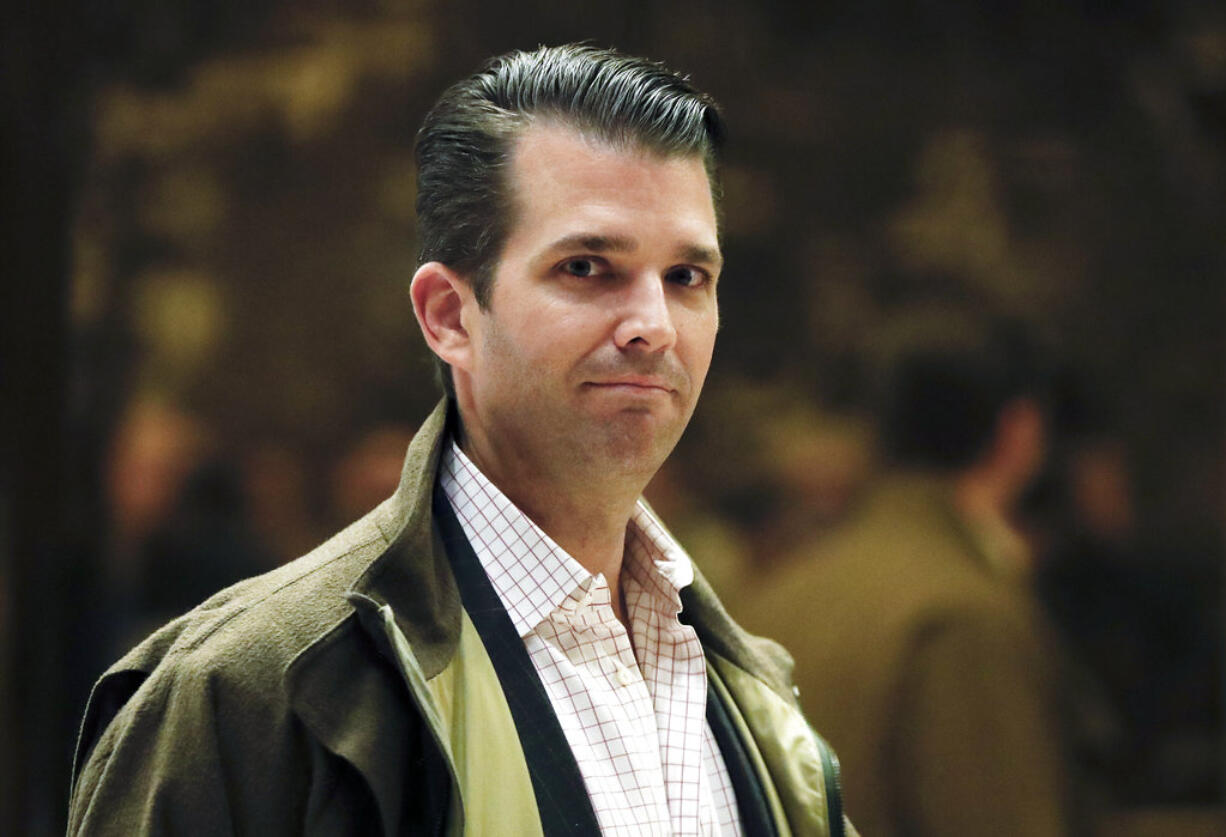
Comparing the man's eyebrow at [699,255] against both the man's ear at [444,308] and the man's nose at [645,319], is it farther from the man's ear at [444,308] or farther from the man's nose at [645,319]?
the man's ear at [444,308]

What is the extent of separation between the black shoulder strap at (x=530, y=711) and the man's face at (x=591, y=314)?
0.17 meters

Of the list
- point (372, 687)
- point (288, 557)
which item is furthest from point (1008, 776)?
point (372, 687)

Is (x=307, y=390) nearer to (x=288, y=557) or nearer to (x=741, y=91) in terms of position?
(x=288, y=557)

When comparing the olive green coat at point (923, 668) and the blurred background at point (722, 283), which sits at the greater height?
the blurred background at point (722, 283)

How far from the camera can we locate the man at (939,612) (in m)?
4.91

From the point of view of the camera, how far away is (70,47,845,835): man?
1559 millimetres

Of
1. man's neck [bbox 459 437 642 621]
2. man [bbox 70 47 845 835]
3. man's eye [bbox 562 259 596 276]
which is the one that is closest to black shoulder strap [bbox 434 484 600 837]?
man [bbox 70 47 845 835]

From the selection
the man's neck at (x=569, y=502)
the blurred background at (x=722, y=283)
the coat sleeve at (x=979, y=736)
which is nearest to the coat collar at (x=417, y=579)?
the man's neck at (x=569, y=502)

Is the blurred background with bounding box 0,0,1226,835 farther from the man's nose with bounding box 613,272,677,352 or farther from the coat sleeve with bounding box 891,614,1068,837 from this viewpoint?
the man's nose with bounding box 613,272,677,352

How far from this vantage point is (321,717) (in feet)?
5.07

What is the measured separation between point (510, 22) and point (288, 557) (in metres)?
1.99

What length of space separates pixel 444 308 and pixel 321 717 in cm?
61

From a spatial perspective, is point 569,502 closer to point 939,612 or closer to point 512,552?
point 512,552

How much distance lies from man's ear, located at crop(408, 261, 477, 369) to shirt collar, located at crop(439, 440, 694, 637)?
0.13 meters
